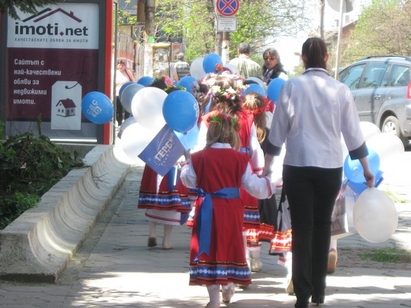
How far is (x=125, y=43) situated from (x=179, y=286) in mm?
18729

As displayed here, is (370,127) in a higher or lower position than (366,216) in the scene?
higher

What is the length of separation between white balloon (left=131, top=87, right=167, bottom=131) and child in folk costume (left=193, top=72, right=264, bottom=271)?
62 centimetres

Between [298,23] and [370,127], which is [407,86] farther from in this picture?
[298,23]

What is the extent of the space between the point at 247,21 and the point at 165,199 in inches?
1087

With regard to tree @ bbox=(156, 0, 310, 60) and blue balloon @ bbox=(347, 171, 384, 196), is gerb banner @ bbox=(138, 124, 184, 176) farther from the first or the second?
tree @ bbox=(156, 0, 310, 60)

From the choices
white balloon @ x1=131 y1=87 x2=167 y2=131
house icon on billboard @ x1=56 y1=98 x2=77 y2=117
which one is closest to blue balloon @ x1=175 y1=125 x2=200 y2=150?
white balloon @ x1=131 y1=87 x2=167 y2=131

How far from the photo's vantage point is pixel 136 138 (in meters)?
7.85

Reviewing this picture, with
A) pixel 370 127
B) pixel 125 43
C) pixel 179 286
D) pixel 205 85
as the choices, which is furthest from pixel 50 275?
pixel 125 43

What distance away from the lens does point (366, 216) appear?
20.8 ft

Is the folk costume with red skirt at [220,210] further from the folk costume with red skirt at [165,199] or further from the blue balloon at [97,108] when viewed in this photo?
the blue balloon at [97,108]

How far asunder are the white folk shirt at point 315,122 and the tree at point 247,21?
28891mm

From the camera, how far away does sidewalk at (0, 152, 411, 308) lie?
650 cm

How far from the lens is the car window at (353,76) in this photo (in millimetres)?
20422

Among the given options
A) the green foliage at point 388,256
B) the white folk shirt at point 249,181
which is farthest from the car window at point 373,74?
the white folk shirt at point 249,181
